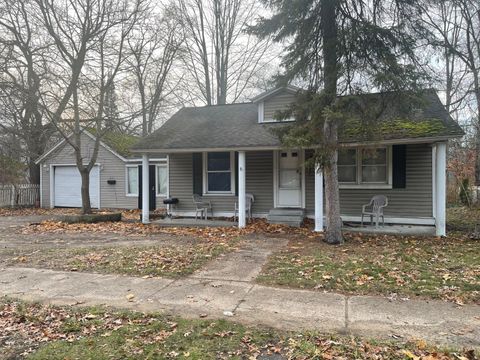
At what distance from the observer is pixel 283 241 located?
9.02m

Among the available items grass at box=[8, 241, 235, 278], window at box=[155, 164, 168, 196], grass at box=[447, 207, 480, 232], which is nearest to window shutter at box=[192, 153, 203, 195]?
grass at box=[8, 241, 235, 278]

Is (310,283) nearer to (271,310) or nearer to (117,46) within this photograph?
(271,310)

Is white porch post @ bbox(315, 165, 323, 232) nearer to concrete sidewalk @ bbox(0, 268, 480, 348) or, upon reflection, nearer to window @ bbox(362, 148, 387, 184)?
window @ bbox(362, 148, 387, 184)

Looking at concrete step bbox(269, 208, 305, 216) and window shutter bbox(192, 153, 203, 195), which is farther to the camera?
window shutter bbox(192, 153, 203, 195)

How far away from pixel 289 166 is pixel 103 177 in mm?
11052

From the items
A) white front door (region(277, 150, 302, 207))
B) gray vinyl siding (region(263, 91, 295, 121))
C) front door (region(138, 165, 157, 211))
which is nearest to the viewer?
white front door (region(277, 150, 302, 207))

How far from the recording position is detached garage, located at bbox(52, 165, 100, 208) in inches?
754

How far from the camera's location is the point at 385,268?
6125mm

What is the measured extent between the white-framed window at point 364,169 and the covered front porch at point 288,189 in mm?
220

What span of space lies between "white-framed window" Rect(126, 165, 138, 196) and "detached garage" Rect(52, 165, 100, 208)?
1868mm

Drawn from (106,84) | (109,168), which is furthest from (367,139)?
(109,168)

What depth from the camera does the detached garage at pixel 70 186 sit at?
19156mm

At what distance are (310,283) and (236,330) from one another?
1.96 meters

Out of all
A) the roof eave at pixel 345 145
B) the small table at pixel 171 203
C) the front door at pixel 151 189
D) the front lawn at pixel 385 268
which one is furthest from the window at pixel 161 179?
the front lawn at pixel 385 268
